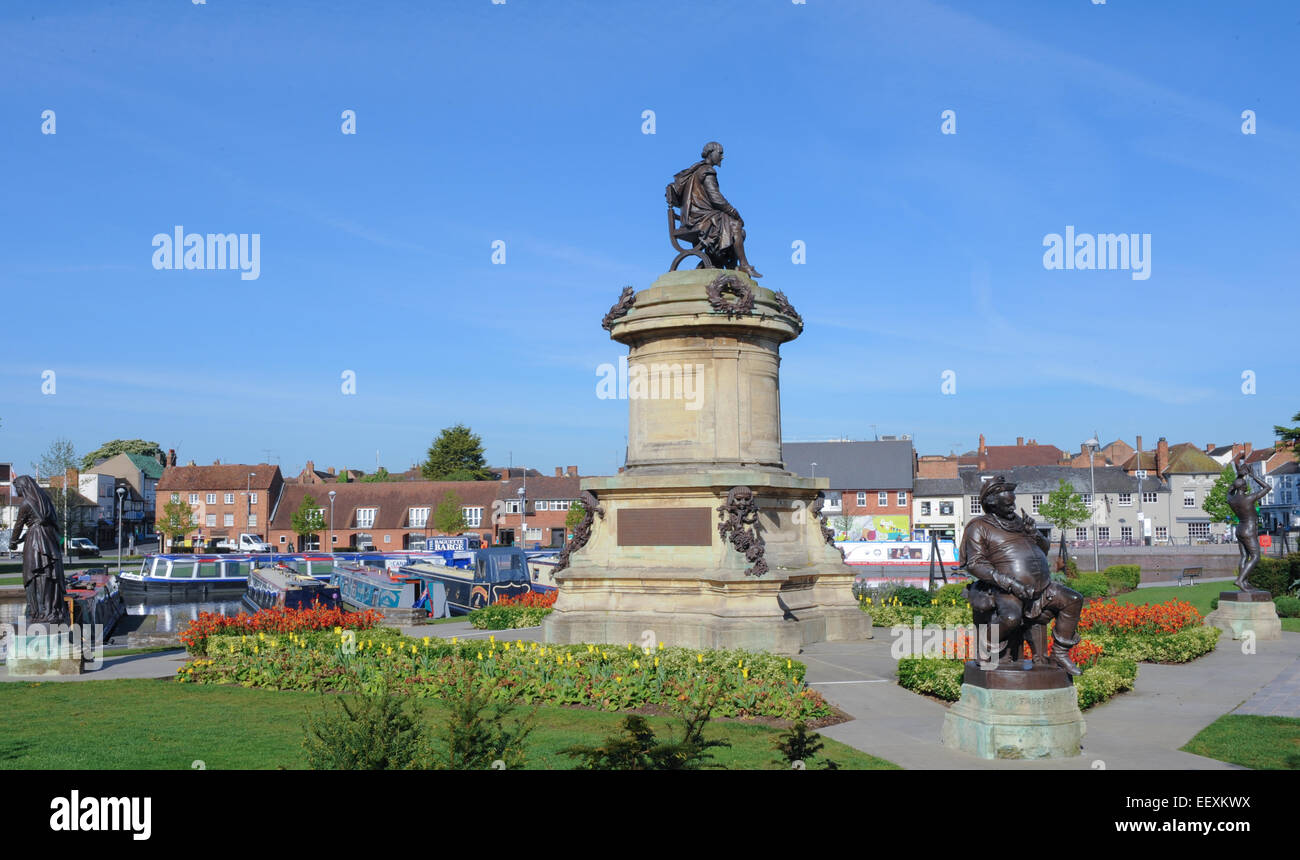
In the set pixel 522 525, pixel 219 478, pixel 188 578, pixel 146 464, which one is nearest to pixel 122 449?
pixel 146 464

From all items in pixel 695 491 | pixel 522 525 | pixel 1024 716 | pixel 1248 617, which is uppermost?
pixel 695 491

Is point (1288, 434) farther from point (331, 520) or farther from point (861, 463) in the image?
point (331, 520)

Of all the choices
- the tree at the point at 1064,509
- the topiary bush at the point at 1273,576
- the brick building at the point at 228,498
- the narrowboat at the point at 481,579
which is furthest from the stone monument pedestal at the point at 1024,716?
the brick building at the point at 228,498

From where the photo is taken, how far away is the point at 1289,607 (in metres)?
25.1

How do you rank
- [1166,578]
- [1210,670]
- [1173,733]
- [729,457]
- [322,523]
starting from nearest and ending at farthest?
[1173,733] < [1210,670] < [729,457] < [1166,578] < [322,523]

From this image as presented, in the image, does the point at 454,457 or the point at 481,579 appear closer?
the point at 481,579

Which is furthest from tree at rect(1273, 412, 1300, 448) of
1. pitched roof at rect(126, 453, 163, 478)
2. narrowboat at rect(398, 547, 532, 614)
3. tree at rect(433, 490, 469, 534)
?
pitched roof at rect(126, 453, 163, 478)

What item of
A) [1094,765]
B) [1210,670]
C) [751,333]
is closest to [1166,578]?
[1210,670]

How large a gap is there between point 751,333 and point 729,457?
2.15 metres

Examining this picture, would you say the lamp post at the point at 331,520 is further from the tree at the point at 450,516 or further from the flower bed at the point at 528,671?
the flower bed at the point at 528,671

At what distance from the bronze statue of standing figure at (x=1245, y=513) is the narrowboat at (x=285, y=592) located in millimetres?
20564

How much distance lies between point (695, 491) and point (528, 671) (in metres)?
4.68
